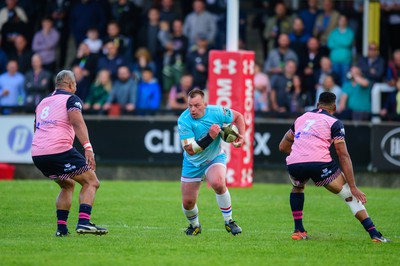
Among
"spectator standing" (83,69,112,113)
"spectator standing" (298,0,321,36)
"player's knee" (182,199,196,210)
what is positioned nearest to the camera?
"player's knee" (182,199,196,210)

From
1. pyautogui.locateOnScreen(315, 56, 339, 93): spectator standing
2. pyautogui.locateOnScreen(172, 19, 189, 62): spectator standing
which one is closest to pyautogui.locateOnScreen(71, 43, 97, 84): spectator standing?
pyautogui.locateOnScreen(172, 19, 189, 62): spectator standing

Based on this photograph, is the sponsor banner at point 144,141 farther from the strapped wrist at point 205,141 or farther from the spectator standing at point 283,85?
the strapped wrist at point 205,141

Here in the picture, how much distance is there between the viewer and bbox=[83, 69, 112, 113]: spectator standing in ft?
77.6

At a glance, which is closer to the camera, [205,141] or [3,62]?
[205,141]

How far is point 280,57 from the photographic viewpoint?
78.9 ft

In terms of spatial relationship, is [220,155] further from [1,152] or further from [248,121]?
[1,152]

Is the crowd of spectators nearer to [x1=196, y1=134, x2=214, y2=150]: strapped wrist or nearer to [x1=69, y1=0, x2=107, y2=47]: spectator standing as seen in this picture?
[x1=69, y1=0, x2=107, y2=47]: spectator standing

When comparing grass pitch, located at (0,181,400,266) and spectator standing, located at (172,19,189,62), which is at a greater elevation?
spectator standing, located at (172,19,189,62)

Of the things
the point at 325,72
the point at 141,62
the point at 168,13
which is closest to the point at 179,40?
the point at 168,13

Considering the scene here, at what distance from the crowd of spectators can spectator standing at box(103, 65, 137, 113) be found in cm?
2

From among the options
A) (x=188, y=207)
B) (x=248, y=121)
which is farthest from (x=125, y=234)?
(x=248, y=121)

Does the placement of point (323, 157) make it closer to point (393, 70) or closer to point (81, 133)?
point (81, 133)

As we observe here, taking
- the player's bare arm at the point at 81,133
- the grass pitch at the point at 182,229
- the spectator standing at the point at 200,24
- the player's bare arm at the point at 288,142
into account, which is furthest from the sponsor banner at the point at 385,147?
the player's bare arm at the point at 81,133

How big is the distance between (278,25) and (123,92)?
4.40 meters
